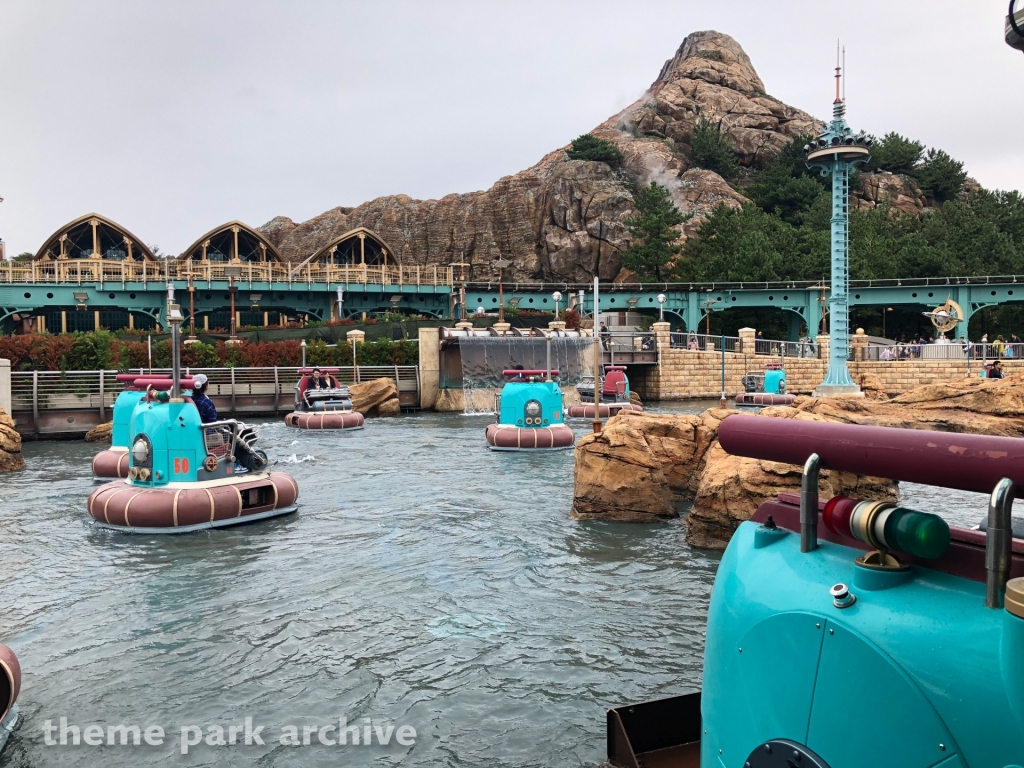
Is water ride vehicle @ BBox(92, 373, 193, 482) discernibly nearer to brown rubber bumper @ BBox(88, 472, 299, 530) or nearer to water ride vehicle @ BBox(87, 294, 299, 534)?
water ride vehicle @ BBox(87, 294, 299, 534)

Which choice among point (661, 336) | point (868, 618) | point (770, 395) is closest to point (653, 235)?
point (661, 336)

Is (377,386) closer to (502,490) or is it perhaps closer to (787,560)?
(502,490)

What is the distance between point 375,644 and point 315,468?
1357cm

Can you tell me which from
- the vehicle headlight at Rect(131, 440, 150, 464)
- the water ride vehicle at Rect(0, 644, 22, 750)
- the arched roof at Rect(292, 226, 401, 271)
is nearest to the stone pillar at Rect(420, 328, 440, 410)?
the arched roof at Rect(292, 226, 401, 271)

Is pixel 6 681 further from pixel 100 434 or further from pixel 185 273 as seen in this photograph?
pixel 185 273

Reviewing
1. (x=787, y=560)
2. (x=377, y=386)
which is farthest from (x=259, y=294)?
(x=787, y=560)

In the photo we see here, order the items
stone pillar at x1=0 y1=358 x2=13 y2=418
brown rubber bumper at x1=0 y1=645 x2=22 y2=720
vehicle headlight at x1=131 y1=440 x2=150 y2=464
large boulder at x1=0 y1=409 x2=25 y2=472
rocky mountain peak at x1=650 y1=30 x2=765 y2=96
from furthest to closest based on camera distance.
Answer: rocky mountain peak at x1=650 y1=30 x2=765 y2=96 < stone pillar at x1=0 y1=358 x2=13 y2=418 < large boulder at x1=0 y1=409 x2=25 y2=472 < vehicle headlight at x1=131 y1=440 x2=150 y2=464 < brown rubber bumper at x1=0 y1=645 x2=22 y2=720

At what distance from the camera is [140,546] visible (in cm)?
1405

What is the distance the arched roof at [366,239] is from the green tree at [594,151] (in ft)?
83.1

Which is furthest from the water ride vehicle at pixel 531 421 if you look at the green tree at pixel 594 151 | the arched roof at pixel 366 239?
the green tree at pixel 594 151

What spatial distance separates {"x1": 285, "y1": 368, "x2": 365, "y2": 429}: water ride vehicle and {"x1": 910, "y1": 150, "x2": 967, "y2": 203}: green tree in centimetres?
7230

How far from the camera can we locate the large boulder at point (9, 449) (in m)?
22.2

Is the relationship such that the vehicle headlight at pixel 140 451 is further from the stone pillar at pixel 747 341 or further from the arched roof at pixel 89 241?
the arched roof at pixel 89 241

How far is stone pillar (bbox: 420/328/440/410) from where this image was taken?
1638 inches
